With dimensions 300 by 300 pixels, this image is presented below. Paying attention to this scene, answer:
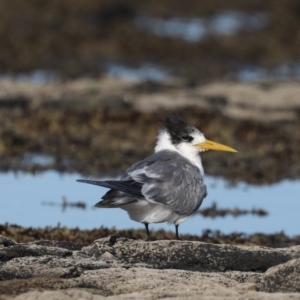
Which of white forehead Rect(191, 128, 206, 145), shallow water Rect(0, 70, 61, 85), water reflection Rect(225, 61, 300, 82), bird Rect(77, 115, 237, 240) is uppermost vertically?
water reflection Rect(225, 61, 300, 82)

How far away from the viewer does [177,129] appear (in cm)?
884

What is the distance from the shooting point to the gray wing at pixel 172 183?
303 inches

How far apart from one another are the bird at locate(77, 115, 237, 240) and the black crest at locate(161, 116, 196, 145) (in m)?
0.14

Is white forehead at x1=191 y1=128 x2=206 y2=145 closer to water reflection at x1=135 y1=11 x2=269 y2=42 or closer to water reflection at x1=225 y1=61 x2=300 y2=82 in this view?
water reflection at x1=225 y1=61 x2=300 y2=82

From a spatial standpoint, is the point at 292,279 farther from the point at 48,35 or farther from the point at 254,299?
the point at 48,35

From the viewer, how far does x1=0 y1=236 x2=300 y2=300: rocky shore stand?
5.71 metres

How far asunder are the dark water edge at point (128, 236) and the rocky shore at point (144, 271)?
170 centimetres

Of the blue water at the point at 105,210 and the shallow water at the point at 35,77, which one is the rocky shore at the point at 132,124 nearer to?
the blue water at the point at 105,210

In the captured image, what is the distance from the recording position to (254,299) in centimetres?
550

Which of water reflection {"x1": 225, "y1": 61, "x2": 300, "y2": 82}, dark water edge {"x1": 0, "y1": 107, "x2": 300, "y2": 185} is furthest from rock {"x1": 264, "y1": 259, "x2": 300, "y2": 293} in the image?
water reflection {"x1": 225, "y1": 61, "x2": 300, "y2": 82}

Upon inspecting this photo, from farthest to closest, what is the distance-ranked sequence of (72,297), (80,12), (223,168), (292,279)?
(80,12) < (223,168) < (292,279) < (72,297)

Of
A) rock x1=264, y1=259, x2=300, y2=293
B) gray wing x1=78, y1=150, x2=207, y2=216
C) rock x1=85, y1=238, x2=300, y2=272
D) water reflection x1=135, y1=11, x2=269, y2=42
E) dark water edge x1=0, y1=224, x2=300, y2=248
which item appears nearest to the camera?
rock x1=264, y1=259, x2=300, y2=293

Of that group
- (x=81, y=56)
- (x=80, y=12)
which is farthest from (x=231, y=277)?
(x=80, y=12)

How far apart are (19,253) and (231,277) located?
133 centimetres
